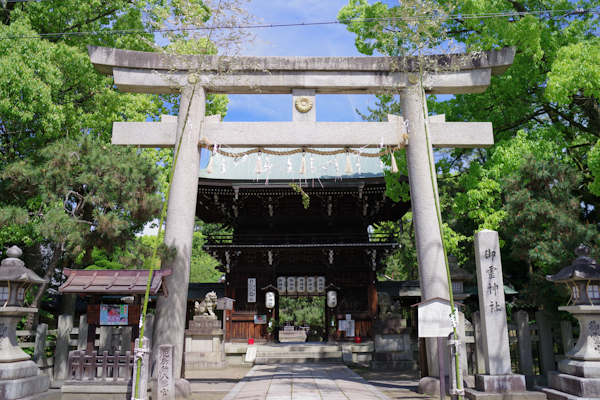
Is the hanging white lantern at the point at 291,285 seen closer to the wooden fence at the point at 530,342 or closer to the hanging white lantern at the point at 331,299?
the hanging white lantern at the point at 331,299

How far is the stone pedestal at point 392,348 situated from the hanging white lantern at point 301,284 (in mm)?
4646

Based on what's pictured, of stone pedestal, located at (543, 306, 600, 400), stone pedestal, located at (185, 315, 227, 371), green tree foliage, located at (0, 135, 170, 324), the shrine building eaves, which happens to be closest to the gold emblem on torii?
the shrine building eaves

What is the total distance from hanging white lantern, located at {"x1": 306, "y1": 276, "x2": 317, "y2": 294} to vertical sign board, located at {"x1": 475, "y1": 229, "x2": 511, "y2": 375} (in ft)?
33.8

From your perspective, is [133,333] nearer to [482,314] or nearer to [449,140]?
[482,314]

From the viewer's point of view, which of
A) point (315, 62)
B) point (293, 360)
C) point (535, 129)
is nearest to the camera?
point (315, 62)

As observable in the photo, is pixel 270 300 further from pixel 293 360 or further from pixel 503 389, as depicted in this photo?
pixel 503 389

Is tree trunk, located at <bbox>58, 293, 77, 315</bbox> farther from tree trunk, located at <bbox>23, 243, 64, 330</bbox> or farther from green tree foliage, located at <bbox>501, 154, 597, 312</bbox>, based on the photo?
green tree foliage, located at <bbox>501, 154, 597, 312</bbox>

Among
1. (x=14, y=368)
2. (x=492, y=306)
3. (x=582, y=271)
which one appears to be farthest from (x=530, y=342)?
(x=14, y=368)

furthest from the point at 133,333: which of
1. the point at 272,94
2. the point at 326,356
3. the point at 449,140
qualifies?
the point at 326,356

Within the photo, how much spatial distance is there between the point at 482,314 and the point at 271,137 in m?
5.27

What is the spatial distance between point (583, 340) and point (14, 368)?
28.7 ft

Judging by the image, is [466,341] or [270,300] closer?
[466,341]

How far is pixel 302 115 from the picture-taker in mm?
9000

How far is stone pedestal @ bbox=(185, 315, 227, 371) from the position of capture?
13.2 metres
